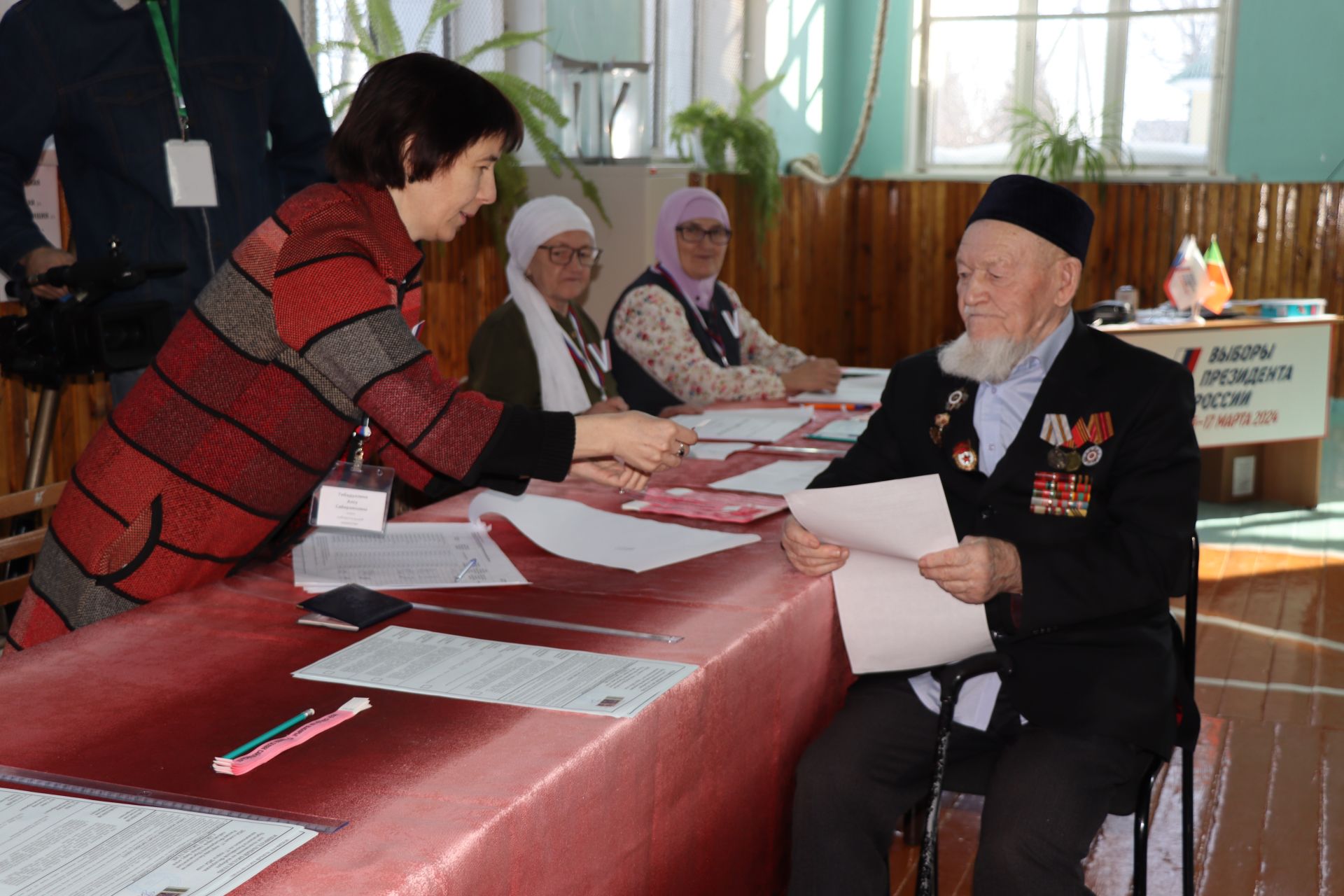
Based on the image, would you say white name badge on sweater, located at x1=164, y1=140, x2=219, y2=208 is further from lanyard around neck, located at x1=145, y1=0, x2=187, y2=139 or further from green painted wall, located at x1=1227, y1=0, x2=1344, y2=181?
green painted wall, located at x1=1227, y1=0, x2=1344, y2=181

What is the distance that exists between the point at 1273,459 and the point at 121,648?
582 cm

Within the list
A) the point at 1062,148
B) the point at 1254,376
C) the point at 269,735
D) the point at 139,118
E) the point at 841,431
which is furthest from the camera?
the point at 1062,148

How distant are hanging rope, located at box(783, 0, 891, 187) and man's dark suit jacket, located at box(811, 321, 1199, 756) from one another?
4.44 m

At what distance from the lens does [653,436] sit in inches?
68.7

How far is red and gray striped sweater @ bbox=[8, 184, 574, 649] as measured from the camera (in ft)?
5.08

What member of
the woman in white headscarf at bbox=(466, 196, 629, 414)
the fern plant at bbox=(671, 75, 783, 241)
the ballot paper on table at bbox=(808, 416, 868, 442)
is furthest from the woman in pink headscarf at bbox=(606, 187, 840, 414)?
the fern plant at bbox=(671, 75, 783, 241)

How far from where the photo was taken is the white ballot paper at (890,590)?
177 centimetres

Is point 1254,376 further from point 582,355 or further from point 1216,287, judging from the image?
point 582,355

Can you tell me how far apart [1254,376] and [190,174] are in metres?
4.75

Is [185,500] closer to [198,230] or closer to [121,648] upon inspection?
[121,648]

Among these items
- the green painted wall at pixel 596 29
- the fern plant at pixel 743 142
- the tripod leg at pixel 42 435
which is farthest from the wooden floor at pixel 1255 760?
the green painted wall at pixel 596 29

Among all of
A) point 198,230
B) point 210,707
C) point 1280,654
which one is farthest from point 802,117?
point 210,707

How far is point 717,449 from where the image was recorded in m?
2.89

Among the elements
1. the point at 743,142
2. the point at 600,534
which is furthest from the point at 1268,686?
the point at 743,142
